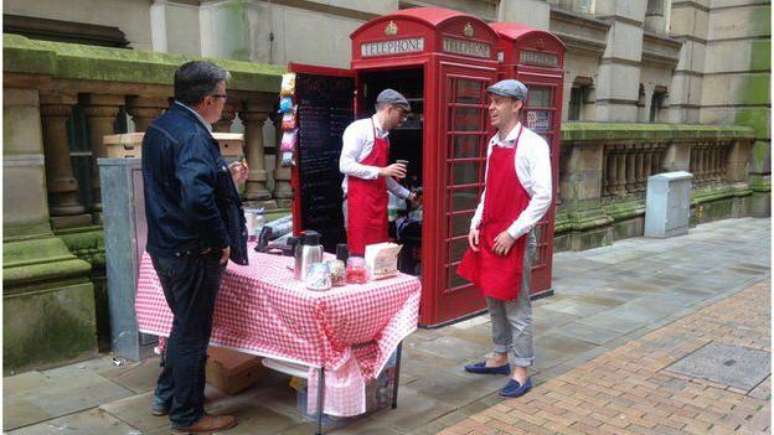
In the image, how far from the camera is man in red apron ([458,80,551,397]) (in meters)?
3.95

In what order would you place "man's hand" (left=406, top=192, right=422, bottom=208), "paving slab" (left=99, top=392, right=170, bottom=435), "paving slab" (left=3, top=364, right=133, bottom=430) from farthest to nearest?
"man's hand" (left=406, top=192, right=422, bottom=208), "paving slab" (left=3, top=364, right=133, bottom=430), "paving slab" (left=99, top=392, right=170, bottom=435)

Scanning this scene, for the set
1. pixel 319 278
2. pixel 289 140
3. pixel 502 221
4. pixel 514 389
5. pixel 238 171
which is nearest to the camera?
pixel 319 278

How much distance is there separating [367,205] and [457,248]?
40.4 inches

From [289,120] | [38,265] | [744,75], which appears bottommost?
[38,265]

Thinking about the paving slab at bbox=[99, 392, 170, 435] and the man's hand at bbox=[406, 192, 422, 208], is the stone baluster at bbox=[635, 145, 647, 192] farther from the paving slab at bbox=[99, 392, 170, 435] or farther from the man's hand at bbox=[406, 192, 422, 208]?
the paving slab at bbox=[99, 392, 170, 435]

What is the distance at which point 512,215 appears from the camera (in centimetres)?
404

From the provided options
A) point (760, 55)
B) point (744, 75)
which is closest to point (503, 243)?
point (760, 55)

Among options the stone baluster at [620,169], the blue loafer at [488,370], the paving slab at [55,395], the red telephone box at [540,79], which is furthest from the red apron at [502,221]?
the stone baluster at [620,169]

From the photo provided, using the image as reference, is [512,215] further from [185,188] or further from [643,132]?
[643,132]

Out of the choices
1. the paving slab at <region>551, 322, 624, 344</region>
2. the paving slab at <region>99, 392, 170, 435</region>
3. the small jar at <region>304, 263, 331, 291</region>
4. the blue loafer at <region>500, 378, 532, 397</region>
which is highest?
the small jar at <region>304, 263, 331, 291</region>

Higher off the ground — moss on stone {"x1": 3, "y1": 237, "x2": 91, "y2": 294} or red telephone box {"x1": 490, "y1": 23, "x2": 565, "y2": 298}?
red telephone box {"x1": 490, "y1": 23, "x2": 565, "y2": 298}

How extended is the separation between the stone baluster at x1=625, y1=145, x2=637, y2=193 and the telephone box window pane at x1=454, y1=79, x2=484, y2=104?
564 centimetres

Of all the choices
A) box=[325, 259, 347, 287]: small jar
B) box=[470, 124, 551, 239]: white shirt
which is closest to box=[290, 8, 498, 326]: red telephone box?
box=[470, 124, 551, 239]: white shirt

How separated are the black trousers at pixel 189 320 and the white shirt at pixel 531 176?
1.84 meters
